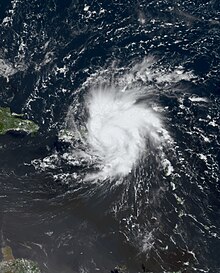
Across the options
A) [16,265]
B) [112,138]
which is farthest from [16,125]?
[16,265]

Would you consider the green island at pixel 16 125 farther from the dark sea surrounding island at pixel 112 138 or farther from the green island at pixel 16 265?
the green island at pixel 16 265

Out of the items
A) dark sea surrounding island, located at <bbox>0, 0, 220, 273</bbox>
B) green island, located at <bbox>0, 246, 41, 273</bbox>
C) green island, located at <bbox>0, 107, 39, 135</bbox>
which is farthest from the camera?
green island, located at <bbox>0, 107, 39, 135</bbox>

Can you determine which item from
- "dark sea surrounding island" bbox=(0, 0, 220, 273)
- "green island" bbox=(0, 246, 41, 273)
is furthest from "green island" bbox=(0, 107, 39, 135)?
"green island" bbox=(0, 246, 41, 273)

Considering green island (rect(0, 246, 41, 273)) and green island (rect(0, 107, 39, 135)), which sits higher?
green island (rect(0, 107, 39, 135))

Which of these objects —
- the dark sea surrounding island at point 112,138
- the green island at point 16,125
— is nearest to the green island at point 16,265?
the dark sea surrounding island at point 112,138

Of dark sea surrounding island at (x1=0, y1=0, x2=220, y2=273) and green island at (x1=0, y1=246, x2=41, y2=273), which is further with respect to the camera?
dark sea surrounding island at (x1=0, y1=0, x2=220, y2=273)

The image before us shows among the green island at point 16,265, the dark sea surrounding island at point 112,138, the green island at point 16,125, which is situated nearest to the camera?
the green island at point 16,265

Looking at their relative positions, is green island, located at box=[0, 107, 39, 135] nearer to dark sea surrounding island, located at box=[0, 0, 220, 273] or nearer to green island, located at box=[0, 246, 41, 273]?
dark sea surrounding island, located at box=[0, 0, 220, 273]

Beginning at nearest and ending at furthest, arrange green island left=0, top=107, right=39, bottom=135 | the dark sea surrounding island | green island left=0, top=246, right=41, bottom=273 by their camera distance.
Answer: green island left=0, top=246, right=41, bottom=273 → the dark sea surrounding island → green island left=0, top=107, right=39, bottom=135

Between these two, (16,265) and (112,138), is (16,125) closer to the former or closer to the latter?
(112,138)
